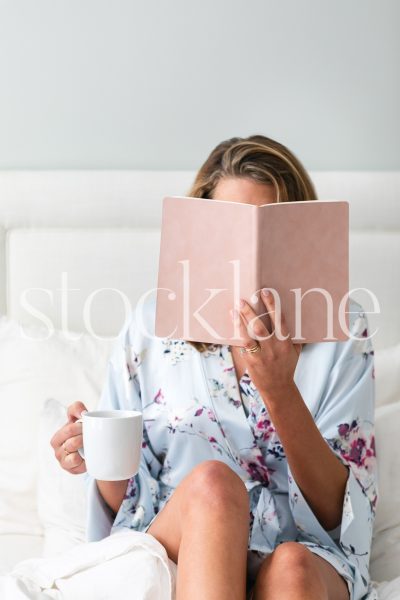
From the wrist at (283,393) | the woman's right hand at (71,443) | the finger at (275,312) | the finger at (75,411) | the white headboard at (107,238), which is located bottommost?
the woman's right hand at (71,443)

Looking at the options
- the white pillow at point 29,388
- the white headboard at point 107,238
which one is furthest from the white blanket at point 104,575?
the white headboard at point 107,238

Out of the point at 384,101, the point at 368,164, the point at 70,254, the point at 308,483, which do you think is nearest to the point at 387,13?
the point at 384,101

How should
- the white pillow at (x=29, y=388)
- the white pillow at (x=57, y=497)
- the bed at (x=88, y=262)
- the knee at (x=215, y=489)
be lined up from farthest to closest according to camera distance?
the bed at (x=88, y=262) → the white pillow at (x=29, y=388) → the white pillow at (x=57, y=497) → the knee at (x=215, y=489)

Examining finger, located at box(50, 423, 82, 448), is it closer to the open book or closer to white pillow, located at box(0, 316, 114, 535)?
the open book

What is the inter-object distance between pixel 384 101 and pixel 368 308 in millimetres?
504

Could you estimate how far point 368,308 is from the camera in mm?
1858

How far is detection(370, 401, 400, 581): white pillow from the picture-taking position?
1.39m

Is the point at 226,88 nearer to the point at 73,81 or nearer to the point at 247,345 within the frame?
the point at 73,81

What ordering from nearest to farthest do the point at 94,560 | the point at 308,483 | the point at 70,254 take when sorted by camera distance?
the point at 94,560 < the point at 308,483 < the point at 70,254

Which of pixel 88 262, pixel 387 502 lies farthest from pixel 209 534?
pixel 88 262

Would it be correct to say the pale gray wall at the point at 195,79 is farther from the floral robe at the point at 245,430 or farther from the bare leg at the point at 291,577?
the bare leg at the point at 291,577

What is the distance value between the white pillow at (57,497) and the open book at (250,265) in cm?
45

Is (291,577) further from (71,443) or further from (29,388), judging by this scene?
(29,388)

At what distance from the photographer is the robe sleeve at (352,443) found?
3.98 feet
